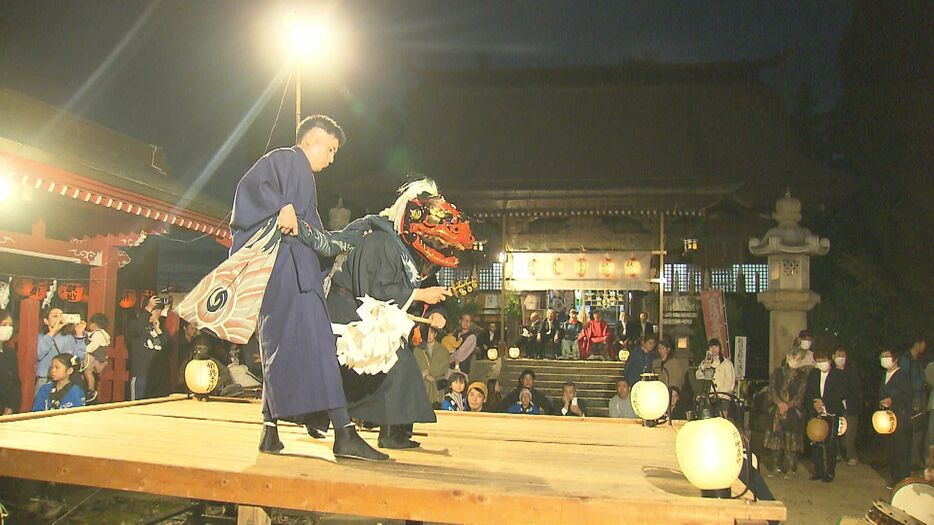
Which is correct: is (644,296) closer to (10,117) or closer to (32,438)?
(10,117)

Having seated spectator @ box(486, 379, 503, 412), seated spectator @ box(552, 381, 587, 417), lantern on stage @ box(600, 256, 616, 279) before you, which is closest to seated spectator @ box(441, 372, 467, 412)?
seated spectator @ box(486, 379, 503, 412)

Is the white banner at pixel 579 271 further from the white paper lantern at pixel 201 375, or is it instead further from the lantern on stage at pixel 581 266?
the white paper lantern at pixel 201 375

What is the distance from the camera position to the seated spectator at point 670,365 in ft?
38.9

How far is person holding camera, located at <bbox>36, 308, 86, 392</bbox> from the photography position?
8734mm

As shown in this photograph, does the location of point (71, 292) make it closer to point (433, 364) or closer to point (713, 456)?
point (433, 364)

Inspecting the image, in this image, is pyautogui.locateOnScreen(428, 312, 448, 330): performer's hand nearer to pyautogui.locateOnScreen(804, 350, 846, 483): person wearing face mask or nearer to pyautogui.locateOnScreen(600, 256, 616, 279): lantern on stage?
pyautogui.locateOnScreen(804, 350, 846, 483): person wearing face mask

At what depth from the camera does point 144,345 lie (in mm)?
10031

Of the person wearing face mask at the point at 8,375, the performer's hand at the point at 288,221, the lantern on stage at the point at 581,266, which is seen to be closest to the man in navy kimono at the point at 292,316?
the performer's hand at the point at 288,221

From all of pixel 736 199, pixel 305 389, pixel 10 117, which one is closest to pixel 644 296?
pixel 736 199

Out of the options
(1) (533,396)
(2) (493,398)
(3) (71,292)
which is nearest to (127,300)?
(3) (71,292)

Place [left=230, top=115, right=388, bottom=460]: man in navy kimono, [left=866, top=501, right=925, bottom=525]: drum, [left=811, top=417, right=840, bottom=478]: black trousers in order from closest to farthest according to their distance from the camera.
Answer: [left=230, top=115, right=388, bottom=460]: man in navy kimono → [left=866, top=501, right=925, bottom=525]: drum → [left=811, top=417, right=840, bottom=478]: black trousers

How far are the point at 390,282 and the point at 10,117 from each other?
34.1 ft

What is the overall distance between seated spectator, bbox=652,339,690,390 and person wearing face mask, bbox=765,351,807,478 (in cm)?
209

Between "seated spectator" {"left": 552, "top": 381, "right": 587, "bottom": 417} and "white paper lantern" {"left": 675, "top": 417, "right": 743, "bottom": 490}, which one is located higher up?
"white paper lantern" {"left": 675, "top": 417, "right": 743, "bottom": 490}
